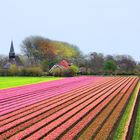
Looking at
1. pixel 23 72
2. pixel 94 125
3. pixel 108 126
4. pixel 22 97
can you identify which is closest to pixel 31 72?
pixel 23 72

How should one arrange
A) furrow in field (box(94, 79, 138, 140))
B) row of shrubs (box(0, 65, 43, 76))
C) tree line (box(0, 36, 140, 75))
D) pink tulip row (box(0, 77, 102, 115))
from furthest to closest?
1. tree line (box(0, 36, 140, 75))
2. row of shrubs (box(0, 65, 43, 76))
3. pink tulip row (box(0, 77, 102, 115))
4. furrow in field (box(94, 79, 138, 140))

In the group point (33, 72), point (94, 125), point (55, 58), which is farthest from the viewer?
point (55, 58)

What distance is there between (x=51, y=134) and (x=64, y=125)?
1.96 m

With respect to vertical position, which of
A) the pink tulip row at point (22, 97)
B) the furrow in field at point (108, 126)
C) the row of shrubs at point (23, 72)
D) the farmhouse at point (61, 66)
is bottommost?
the furrow in field at point (108, 126)

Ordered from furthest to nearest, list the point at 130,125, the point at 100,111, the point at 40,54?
the point at 40,54
the point at 100,111
the point at 130,125

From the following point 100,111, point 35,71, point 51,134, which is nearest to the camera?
point 51,134

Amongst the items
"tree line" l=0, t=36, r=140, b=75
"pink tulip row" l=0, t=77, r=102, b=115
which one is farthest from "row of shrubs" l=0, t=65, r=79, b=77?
"pink tulip row" l=0, t=77, r=102, b=115

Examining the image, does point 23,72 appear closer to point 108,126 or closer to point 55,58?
point 55,58

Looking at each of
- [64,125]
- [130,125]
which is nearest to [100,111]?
[130,125]

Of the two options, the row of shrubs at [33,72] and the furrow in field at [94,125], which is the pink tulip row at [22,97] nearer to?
the furrow in field at [94,125]

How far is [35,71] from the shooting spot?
84.8 metres

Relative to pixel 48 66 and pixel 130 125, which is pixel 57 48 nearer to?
pixel 48 66

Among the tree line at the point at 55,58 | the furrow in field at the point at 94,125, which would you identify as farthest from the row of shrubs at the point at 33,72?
the furrow in field at the point at 94,125

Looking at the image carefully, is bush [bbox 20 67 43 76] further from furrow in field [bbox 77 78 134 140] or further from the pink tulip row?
furrow in field [bbox 77 78 134 140]
